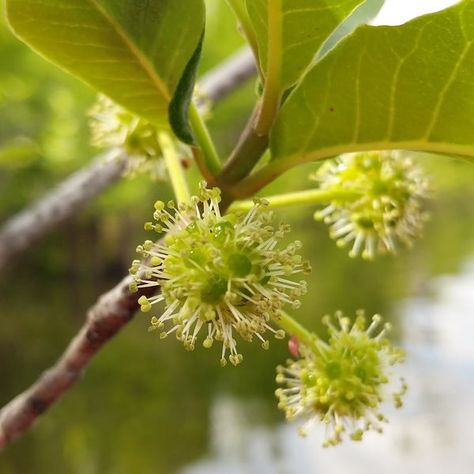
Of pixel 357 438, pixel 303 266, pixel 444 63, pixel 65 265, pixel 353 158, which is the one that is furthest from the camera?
pixel 65 265

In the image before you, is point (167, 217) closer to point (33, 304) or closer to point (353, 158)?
point (353, 158)

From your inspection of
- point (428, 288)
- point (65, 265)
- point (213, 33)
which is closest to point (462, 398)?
point (428, 288)

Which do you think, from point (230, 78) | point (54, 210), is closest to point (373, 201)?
point (54, 210)

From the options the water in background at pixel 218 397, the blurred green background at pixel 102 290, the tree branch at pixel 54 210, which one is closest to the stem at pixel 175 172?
the blurred green background at pixel 102 290

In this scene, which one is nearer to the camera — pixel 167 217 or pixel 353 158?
pixel 167 217

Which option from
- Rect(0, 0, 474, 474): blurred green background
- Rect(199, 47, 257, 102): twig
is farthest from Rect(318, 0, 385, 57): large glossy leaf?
Rect(199, 47, 257, 102): twig

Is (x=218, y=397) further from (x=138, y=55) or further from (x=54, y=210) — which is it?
(x=138, y=55)

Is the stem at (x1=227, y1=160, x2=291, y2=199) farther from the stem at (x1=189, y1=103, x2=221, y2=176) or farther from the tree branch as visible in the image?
the tree branch
